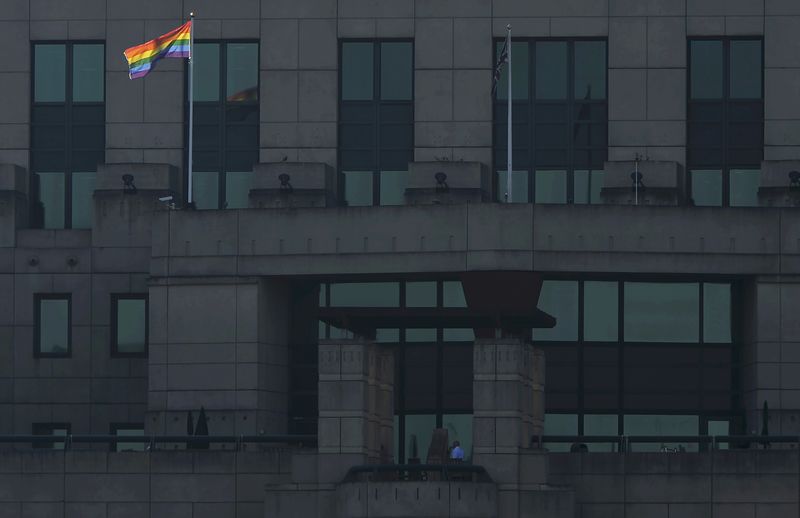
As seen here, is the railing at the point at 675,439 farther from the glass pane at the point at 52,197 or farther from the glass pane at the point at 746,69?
the glass pane at the point at 52,197

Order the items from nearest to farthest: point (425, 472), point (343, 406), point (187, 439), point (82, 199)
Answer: point (343, 406) → point (425, 472) → point (187, 439) → point (82, 199)

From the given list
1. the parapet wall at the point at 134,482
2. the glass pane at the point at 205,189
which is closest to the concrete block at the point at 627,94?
the glass pane at the point at 205,189

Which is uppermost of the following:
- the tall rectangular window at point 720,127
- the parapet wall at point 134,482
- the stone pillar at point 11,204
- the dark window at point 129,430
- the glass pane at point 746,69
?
the glass pane at point 746,69

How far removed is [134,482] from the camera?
56.5 meters

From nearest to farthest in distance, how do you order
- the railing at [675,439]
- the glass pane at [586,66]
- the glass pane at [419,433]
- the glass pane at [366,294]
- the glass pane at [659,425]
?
the railing at [675,439]
the glass pane at [659,425]
the glass pane at [419,433]
the glass pane at [366,294]
the glass pane at [586,66]

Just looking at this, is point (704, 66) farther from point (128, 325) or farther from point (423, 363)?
point (128, 325)

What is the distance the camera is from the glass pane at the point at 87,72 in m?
67.7

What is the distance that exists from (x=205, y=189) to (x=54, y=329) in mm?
6947

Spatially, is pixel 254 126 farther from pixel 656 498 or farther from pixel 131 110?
pixel 656 498

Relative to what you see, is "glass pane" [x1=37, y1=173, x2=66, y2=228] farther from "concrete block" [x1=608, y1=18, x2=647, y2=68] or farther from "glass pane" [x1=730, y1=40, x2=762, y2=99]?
"glass pane" [x1=730, y1=40, x2=762, y2=99]

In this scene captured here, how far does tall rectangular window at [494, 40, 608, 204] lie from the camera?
2589 inches

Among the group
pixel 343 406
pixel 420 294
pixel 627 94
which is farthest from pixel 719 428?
pixel 343 406

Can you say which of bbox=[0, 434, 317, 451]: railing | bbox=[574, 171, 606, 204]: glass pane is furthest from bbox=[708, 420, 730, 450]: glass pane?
bbox=[0, 434, 317, 451]: railing

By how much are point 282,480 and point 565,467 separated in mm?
8165
